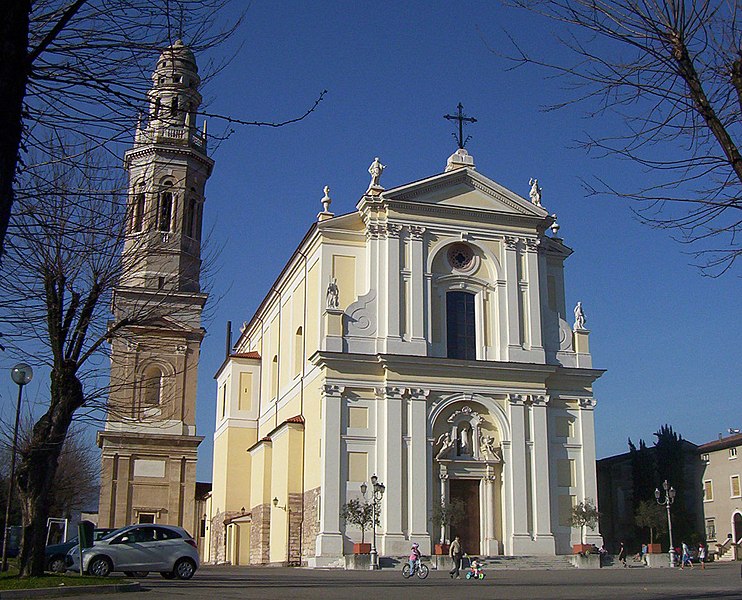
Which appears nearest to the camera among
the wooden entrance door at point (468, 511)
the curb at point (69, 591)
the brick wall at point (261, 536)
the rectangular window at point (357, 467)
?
the curb at point (69, 591)

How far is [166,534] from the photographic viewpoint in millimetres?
23516

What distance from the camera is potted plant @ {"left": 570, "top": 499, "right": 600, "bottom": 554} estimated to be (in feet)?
115

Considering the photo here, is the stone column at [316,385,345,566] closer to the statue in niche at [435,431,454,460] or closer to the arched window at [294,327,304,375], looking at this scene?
the statue in niche at [435,431,454,460]

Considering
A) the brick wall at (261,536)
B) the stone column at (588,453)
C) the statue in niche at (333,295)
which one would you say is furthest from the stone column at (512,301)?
the brick wall at (261,536)

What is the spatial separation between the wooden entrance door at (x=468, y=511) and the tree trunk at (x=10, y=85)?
30.7 meters

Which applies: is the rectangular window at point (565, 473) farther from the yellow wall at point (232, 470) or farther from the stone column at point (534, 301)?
the yellow wall at point (232, 470)

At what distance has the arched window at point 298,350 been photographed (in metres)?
40.3

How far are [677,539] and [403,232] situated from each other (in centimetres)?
2049

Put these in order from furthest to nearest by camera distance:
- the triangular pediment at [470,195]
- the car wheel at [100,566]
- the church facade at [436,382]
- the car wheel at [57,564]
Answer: the triangular pediment at [470,195]
the church facade at [436,382]
the car wheel at [57,564]
the car wheel at [100,566]

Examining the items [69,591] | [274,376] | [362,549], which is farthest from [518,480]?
[69,591]

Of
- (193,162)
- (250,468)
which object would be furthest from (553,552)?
(193,162)

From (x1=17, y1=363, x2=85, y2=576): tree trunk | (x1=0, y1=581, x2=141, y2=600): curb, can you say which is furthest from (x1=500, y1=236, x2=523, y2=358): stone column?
(x1=0, y1=581, x2=141, y2=600): curb

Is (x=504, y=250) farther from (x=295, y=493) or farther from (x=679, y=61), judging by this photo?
(x=679, y=61)

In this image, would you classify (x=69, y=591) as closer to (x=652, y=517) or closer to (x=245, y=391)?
(x=652, y=517)
